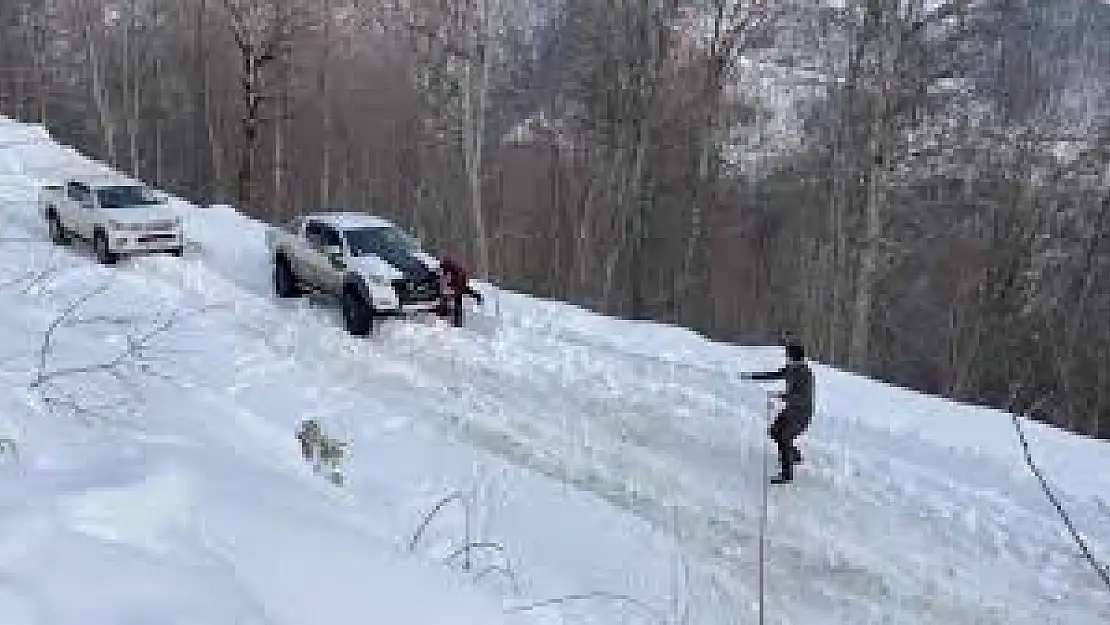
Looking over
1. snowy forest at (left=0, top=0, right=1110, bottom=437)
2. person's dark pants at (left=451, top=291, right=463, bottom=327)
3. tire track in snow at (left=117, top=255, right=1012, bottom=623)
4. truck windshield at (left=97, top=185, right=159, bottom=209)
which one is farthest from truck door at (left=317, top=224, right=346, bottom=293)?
snowy forest at (left=0, top=0, right=1110, bottom=437)

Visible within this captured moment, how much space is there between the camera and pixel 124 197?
69.4ft

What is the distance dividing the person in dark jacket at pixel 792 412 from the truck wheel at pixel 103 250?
517 inches

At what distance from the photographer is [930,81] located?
23.4 m

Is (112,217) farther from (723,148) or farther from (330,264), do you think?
(723,148)

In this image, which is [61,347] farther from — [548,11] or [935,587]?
[548,11]

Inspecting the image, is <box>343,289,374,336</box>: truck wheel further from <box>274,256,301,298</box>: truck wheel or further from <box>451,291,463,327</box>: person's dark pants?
<box>274,256,301,298</box>: truck wheel

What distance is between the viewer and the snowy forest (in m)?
26.1

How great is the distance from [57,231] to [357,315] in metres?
9.12

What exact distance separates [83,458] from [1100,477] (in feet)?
35.7

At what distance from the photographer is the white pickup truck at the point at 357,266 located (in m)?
16.5

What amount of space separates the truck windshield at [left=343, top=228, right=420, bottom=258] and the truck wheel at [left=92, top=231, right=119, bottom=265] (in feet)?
16.8

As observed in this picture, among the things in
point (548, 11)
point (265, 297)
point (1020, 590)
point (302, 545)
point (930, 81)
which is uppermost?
point (548, 11)

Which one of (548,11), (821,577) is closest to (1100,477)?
(821,577)

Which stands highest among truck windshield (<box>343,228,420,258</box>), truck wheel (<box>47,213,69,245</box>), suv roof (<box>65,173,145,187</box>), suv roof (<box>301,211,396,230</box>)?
suv roof (<box>65,173,145,187</box>)
